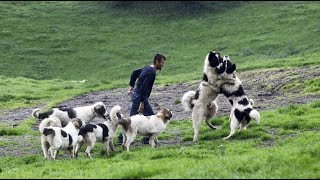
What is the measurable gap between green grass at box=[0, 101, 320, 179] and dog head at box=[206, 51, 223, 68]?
237cm

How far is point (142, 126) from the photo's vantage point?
58.7 ft

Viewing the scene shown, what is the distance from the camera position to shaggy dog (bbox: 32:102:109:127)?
19.9 m

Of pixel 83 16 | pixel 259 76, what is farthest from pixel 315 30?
pixel 83 16

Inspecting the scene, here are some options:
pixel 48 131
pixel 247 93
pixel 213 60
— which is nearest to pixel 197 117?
pixel 213 60

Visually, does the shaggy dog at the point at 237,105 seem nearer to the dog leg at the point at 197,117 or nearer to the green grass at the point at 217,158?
the green grass at the point at 217,158

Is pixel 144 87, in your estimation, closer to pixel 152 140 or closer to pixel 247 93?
pixel 152 140

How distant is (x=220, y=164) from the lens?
507 inches

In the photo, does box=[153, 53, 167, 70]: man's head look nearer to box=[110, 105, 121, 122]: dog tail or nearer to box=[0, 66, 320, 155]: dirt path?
box=[110, 105, 121, 122]: dog tail

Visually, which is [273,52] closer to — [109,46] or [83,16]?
[109,46]

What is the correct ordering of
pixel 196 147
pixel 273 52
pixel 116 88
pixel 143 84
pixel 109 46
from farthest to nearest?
pixel 109 46 → pixel 273 52 → pixel 116 88 → pixel 143 84 → pixel 196 147

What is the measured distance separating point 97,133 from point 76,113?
308cm

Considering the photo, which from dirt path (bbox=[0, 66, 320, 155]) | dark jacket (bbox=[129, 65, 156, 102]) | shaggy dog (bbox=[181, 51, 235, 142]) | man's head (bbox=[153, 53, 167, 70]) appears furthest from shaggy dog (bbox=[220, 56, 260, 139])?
dirt path (bbox=[0, 66, 320, 155])

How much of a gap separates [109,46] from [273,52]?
56.6 feet

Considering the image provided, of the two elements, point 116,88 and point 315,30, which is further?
point 315,30
